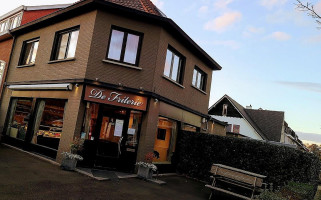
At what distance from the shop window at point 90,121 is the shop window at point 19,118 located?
4.68m

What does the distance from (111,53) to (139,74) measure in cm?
157

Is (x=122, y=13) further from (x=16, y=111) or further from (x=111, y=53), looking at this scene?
(x=16, y=111)

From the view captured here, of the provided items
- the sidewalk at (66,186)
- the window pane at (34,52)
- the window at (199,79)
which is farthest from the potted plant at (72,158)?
the window at (199,79)

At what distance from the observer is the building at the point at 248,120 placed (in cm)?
3272

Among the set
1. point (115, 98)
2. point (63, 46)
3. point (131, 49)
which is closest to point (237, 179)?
point (115, 98)

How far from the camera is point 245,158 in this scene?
10.6 metres

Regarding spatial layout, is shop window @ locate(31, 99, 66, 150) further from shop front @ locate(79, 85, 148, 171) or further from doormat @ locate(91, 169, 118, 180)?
doormat @ locate(91, 169, 118, 180)

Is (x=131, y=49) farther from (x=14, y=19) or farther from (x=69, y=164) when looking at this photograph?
(x=14, y=19)

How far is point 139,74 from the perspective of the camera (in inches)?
428

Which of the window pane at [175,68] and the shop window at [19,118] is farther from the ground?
the window pane at [175,68]

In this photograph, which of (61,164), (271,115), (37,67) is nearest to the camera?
(61,164)

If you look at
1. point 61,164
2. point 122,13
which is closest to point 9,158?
point 61,164

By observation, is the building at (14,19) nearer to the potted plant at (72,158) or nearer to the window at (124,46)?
the window at (124,46)

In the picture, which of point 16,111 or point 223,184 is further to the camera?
point 16,111
